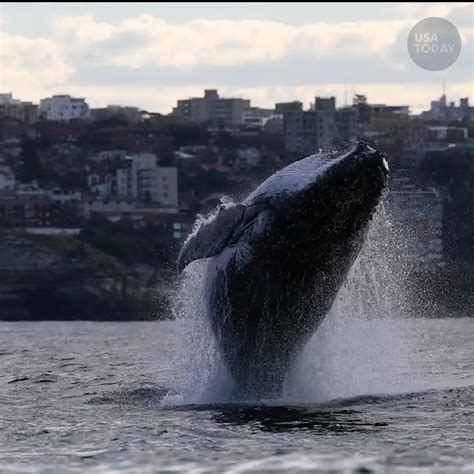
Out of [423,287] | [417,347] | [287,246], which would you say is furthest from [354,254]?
[423,287]

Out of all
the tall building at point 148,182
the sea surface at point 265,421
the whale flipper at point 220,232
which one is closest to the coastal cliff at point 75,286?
the tall building at point 148,182

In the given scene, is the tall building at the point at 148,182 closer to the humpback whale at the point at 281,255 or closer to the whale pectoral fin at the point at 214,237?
the humpback whale at the point at 281,255

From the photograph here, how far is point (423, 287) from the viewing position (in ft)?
272

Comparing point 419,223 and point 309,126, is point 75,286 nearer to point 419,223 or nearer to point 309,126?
point 419,223

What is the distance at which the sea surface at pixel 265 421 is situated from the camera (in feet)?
59.8

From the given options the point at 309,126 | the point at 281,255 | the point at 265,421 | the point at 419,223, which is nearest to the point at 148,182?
the point at 309,126

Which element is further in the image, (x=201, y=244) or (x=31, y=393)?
→ (x=31, y=393)

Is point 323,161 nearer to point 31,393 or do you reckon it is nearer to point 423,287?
point 31,393

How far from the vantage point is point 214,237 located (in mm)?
21312

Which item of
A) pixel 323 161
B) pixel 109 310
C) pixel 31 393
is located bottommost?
pixel 109 310

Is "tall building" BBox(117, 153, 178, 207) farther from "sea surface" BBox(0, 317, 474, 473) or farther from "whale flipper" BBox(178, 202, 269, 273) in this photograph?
"whale flipper" BBox(178, 202, 269, 273)

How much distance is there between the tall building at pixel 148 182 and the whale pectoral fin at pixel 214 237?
120778 mm

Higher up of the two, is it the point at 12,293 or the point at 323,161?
the point at 323,161

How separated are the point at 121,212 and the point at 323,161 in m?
116
